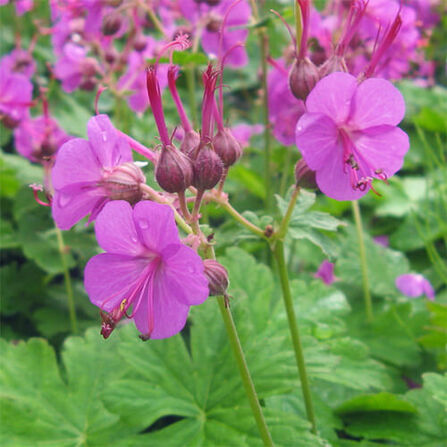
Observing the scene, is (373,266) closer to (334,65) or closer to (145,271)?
(334,65)

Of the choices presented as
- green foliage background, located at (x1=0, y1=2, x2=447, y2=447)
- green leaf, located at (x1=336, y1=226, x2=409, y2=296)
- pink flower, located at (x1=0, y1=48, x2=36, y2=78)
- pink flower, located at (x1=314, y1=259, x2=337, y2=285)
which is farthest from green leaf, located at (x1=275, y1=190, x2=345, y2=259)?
pink flower, located at (x1=0, y1=48, x2=36, y2=78)

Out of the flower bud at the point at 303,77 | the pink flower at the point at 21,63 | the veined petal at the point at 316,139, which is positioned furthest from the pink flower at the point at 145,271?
the pink flower at the point at 21,63

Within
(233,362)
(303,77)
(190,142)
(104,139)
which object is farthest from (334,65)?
(233,362)

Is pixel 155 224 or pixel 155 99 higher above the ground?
pixel 155 99

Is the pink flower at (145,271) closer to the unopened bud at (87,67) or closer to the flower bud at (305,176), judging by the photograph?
the flower bud at (305,176)

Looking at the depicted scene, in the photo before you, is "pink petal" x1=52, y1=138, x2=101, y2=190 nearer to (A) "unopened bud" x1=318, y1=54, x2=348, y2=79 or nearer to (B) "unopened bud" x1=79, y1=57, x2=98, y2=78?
(A) "unopened bud" x1=318, y1=54, x2=348, y2=79
